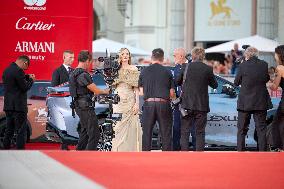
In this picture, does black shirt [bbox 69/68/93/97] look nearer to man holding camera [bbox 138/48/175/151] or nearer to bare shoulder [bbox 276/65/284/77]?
man holding camera [bbox 138/48/175/151]

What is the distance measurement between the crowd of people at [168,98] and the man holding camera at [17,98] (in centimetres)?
165

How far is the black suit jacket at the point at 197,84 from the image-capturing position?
539 inches

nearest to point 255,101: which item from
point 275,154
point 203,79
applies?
point 203,79

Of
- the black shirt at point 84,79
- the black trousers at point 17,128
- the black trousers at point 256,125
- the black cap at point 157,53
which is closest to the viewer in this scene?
the black shirt at point 84,79

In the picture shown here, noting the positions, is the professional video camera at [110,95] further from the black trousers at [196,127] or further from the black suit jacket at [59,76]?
the black suit jacket at [59,76]

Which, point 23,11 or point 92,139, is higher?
point 23,11

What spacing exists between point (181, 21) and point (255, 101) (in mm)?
20404

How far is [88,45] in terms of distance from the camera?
634 inches

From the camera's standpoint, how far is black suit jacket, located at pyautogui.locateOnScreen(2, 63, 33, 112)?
14914 mm

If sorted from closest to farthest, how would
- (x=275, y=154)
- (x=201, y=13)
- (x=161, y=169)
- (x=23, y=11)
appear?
(x=161, y=169)
(x=275, y=154)
(x=23, y=11)
(x=201, y=13)

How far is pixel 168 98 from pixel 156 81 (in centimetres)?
34

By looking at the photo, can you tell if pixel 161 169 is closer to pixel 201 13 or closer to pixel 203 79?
pixel 203 79

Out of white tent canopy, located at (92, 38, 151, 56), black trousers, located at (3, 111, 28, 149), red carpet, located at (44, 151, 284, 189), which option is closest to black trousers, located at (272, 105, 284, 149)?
black trousers, located at (3, 111, 28, 149)

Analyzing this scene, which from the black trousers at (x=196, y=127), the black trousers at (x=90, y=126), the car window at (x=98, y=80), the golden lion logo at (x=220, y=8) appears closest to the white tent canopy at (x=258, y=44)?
the golden lion logo at (x=220, y=8)
